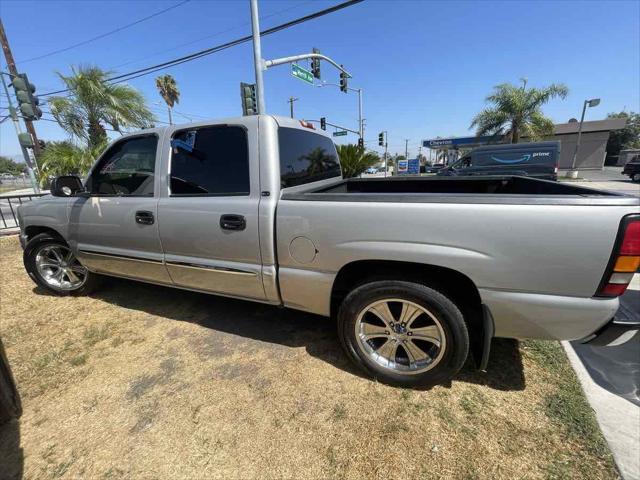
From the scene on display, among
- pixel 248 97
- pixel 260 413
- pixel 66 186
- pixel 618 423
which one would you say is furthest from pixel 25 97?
pixel 618 423

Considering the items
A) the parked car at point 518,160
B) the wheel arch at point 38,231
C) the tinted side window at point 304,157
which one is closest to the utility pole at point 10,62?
the wheel arch at point 38,231

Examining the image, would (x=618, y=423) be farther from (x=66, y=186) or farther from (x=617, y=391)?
(x=66, y=186)

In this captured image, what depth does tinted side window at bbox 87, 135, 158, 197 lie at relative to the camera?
3.02m

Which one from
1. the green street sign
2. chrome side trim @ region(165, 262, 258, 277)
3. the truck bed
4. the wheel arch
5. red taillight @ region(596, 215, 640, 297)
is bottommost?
chrome side trim @ region(165, 262, 258, 277)

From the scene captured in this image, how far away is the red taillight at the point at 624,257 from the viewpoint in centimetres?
160

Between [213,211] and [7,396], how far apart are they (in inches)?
73.5

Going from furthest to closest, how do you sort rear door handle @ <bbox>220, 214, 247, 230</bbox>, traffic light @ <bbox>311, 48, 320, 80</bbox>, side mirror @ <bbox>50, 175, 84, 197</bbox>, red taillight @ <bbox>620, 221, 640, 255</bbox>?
traffic light @ <bbox>311, 48, 320, 80</bbox> → side mirror @ <bbox>50, 175, 84, 197</bbox> → rear door handle @ <bbox>220, 214, 247, 230</bbox> → red taillight @ <bbox>620, 221, 640, 255</bbox>

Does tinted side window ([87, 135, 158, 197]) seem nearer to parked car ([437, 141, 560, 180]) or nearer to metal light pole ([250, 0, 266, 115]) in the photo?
metal light pole ([250, 0, 266, 115])

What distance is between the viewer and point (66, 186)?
341cm

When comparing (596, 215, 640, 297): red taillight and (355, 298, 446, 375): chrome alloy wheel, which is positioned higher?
(596, 215, 640, 297): red taillight

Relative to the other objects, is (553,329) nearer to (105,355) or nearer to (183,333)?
(183,333)

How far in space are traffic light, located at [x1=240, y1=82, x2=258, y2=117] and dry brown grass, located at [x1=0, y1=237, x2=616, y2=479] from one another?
26.1 feet

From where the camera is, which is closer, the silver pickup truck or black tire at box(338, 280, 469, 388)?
the silver pickup truck

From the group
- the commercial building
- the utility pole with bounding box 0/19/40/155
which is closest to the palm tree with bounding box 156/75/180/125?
the utility pole with bounding box 0/19/40/155
